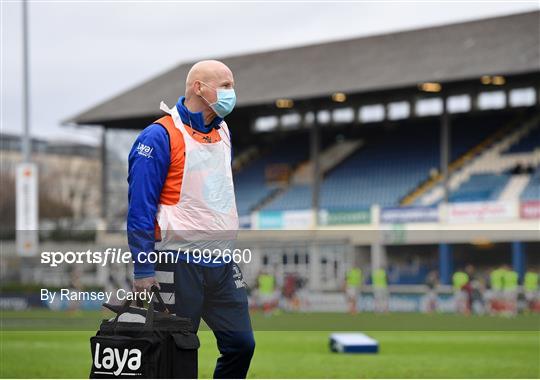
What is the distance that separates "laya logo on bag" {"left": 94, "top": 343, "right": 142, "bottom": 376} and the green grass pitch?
1631 millimetres

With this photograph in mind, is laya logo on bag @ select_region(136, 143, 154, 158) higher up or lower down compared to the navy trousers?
higher up

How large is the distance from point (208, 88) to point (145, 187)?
706mm

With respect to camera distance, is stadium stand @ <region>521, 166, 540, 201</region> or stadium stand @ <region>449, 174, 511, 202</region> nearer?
stadium stand @ <region>521, 166, 540, 201</region>

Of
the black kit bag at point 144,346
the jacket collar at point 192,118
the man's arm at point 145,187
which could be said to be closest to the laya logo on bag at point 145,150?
the man's arm at point 145,187

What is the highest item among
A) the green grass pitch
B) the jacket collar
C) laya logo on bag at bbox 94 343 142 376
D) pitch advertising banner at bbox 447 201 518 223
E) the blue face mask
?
the blue face mask

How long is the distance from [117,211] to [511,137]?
73.8ft

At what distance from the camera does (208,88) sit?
22.0 ft

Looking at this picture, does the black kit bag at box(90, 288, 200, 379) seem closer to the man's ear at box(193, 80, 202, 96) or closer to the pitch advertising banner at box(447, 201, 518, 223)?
the man's ear at box(193, 80, 202, 96)

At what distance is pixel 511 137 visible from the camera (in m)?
45.0

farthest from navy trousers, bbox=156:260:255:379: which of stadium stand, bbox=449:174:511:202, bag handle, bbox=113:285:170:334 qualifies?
stadium stand, bbox=449:174:511:202

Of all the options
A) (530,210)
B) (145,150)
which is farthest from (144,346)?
(530,210)

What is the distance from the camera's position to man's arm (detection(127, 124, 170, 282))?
6398mm

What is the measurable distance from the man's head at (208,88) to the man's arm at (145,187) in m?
0.29

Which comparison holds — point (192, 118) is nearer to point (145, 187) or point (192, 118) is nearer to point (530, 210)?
point (145, 187)
